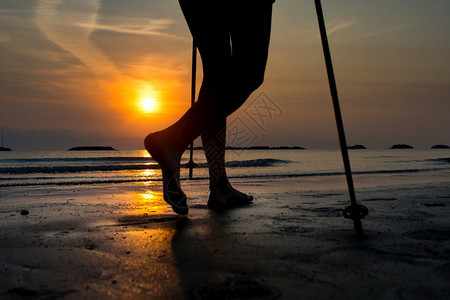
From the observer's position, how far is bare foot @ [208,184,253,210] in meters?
3.48

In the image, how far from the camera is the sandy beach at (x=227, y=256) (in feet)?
4.45

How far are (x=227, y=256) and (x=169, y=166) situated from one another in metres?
1.22

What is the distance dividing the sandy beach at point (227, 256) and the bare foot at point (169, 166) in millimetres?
127

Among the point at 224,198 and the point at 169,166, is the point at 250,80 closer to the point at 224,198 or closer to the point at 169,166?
the point at 169,166

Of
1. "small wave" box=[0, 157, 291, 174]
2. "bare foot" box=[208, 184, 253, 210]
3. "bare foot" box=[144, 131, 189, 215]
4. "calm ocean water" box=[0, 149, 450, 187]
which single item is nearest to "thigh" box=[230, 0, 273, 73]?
"bare foot" box=[144, 131, 189, 215]

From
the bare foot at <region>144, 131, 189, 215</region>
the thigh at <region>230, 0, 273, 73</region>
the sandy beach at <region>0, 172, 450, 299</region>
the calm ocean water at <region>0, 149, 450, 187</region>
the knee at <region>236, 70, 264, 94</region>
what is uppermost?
A: the thigh at <region>230, 0, 273, 73</region>

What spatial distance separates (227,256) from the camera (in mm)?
1775

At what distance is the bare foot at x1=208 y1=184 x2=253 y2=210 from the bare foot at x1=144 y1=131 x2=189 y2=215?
1.99 ft

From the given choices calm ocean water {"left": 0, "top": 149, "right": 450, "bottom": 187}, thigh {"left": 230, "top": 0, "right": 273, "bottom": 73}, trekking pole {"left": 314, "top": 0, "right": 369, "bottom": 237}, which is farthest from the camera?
calm ocean water {"left": 0, "top": 149, "right": 450, "bottom": 187}

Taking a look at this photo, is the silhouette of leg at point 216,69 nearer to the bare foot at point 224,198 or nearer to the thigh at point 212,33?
the thigh at point 212,33

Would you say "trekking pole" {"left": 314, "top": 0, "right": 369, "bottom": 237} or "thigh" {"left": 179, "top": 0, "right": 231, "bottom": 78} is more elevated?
"thigh" {"left": 179, "top": 0, "right": 231, "bottom": 78}

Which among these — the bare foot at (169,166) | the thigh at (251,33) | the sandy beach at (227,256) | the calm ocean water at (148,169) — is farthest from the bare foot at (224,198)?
the calm ocean water at (148,169)

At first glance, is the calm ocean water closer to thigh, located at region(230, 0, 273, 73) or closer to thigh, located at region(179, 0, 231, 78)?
thigh, located at region(179, 0, 231, 78)

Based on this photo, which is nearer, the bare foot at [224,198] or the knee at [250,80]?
the knee at [250,80]
